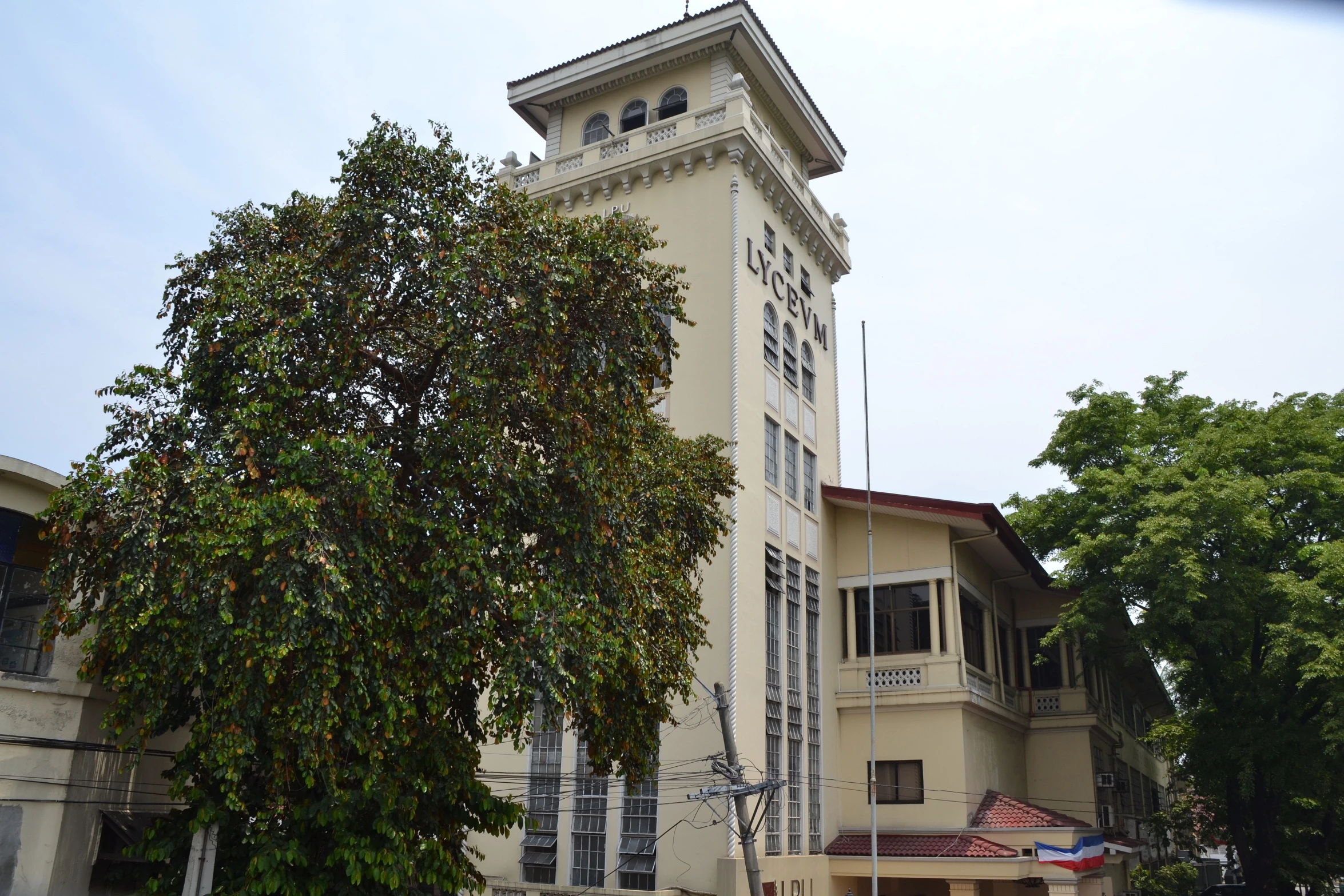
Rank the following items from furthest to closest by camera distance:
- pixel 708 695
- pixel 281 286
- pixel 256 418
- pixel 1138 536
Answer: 1. pixel 1138 536
2. pixel 708 695
3. pixel 281 286
4. pixel 256 418

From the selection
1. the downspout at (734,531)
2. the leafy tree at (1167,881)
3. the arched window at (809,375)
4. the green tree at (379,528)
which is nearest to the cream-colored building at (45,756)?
the green tree at (379,528)

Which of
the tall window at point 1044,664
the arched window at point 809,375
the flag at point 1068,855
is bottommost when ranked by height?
the flag at point 1068,855

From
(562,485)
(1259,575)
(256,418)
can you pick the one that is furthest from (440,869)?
(1259,575)

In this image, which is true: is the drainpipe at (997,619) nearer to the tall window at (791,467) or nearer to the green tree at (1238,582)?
the green tree at (1238,582)

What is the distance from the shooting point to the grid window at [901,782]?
26.8 metres

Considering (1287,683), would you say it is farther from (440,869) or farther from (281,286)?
(281,286)

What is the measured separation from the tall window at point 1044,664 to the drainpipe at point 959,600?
7.02m

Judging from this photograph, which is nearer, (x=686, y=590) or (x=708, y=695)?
(x=686, y=590)

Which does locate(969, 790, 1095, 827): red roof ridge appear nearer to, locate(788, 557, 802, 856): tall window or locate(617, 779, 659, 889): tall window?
locate(788, 557, 802, 856): tall window

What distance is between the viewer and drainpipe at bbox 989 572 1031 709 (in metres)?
30.7

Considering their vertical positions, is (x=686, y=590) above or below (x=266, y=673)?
above

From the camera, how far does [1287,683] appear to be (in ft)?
90.2

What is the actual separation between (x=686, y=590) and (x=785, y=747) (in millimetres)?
8907

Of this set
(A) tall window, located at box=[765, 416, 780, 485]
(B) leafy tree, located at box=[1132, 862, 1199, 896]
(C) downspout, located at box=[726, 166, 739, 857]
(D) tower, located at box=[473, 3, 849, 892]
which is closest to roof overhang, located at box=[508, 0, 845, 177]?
(D) tower, located at box=[473, 3, 849, 892]
